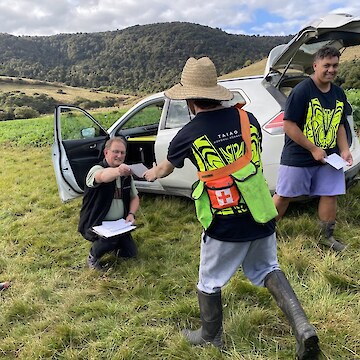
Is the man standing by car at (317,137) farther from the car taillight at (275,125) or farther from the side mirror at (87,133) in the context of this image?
the side mirror at (87,133)

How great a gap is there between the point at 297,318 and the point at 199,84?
53.0 inches

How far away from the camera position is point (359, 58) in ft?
65.7

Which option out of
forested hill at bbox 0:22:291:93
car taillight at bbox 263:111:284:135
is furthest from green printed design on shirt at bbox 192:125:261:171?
forested hill at bbox 0:22:291:93

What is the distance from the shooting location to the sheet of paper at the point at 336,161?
10.5ft

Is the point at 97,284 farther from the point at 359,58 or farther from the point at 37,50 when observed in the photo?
the point at 37,50

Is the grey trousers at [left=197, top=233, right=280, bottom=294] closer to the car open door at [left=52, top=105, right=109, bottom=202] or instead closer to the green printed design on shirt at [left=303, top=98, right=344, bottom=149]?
the green printed design on shirt at [left=303, top=98, right=344, bottom=149]

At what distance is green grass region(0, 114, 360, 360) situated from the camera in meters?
2.44

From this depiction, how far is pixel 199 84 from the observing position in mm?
2086

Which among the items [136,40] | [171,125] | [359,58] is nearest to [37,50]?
[136,40]

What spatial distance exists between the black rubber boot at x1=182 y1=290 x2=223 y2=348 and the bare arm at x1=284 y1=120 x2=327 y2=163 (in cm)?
159

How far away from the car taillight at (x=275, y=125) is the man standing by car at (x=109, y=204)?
1.49 metres

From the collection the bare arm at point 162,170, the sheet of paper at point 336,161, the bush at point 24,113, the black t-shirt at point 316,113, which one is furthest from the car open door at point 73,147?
the bush at point 24,113

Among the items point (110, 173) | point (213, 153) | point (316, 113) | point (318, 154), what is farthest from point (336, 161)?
point (110, 173)

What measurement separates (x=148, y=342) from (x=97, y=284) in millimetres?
1088
